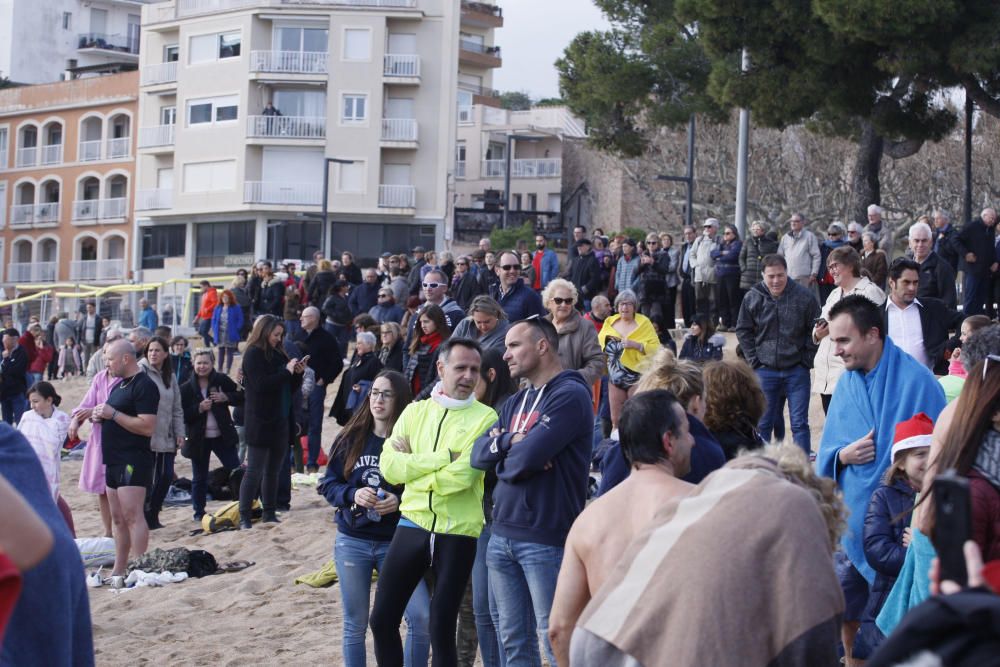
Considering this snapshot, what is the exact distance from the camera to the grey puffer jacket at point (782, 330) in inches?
420

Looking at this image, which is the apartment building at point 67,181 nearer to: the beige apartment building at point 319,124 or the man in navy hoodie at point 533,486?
the beige apartment building at point 319,124

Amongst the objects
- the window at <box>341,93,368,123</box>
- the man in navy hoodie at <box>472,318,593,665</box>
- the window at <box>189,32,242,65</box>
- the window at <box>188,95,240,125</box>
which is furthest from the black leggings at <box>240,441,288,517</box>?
the window at <box>189,32,242,65</box>

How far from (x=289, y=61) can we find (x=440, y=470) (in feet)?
149

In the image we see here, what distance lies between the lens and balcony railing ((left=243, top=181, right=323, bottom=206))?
4928 centimetres

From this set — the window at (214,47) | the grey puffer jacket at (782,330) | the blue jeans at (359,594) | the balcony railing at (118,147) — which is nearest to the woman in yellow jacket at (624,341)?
the grey puffer jacket at (782,330)

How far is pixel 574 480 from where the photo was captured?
19.5 ft

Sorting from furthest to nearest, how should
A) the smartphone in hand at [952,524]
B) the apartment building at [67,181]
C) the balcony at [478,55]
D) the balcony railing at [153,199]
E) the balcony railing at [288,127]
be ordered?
the balcony at [478,55], the apartment building at [67,181], the balcony railing at [153,199], the balcony railing at [288,127], the smartphone in hand at [952,524]

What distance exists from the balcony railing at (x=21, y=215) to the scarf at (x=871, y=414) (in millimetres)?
57013

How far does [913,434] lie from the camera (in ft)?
17.3

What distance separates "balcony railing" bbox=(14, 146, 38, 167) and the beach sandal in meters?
52.3

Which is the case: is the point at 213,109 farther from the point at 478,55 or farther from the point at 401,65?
the point at 478,55

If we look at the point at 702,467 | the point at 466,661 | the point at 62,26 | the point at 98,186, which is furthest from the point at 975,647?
the point at 62,26

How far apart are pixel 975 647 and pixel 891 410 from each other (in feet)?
12.6

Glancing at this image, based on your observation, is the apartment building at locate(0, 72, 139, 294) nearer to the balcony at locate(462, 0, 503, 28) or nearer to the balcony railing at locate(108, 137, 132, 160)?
the balcony railing at locate(108, 137, 132, 160)
